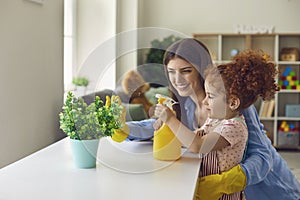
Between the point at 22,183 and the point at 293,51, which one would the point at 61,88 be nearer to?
the point at 22,183

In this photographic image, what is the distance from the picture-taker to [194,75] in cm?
155

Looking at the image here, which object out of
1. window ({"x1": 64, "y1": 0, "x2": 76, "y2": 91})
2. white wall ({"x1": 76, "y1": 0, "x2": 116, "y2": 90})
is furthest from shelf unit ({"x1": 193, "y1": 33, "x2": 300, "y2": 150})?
window ({"x1": 64, "y1": 0, "x2": 76, "y2": 91})

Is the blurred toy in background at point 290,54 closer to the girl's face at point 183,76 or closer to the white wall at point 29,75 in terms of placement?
the white wall at point 29,75

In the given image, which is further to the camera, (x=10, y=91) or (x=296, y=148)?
(x=296, y=148)

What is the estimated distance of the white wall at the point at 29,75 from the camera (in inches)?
77.1

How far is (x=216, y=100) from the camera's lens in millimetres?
1501

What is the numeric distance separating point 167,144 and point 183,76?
25 cm

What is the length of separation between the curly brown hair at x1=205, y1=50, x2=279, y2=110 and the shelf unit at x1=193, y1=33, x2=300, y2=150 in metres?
3.89

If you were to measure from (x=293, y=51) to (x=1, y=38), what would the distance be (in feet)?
13.8

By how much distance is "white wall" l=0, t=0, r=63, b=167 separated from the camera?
196 cm

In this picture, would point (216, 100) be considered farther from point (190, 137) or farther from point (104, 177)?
point (104, 177)

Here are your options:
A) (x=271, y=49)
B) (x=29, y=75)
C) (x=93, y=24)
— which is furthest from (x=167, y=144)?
(x=271, y=49)

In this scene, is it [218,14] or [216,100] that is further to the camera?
[218,14]

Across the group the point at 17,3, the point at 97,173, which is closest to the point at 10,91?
the point at 17,3
